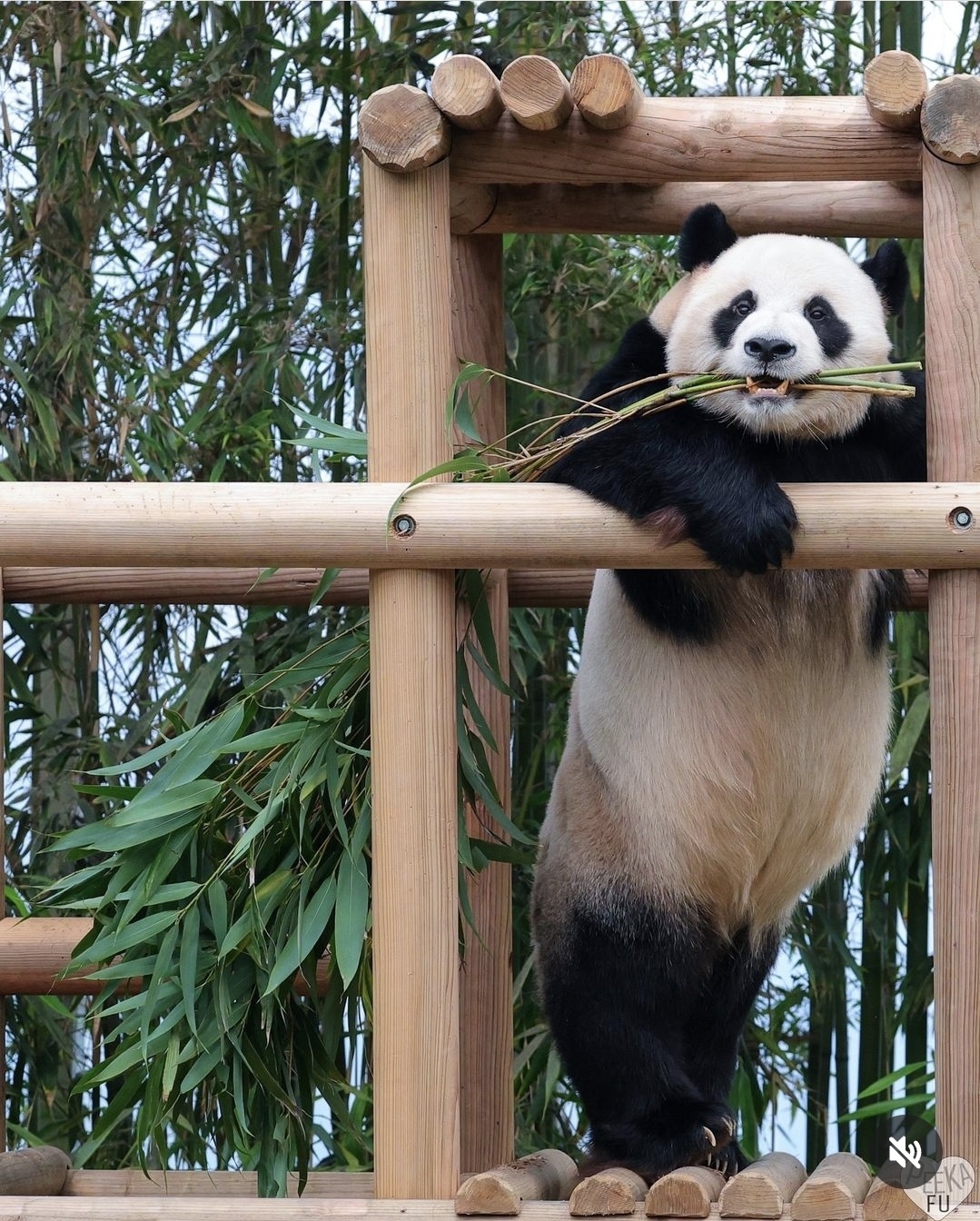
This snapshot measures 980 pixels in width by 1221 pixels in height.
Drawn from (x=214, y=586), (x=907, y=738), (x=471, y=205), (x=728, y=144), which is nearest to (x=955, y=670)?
(x=728, y=144)

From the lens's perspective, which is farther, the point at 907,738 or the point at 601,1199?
the point at 907,738

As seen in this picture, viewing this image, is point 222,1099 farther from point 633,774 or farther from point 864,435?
point 864,435

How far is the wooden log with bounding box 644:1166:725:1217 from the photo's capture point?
1969mm

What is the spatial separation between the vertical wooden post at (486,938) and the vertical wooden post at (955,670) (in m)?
0.88

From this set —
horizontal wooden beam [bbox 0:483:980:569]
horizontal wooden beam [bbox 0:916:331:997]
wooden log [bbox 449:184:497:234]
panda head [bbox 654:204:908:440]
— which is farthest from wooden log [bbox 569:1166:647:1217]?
wooden log [bbox 449:184:497:234]

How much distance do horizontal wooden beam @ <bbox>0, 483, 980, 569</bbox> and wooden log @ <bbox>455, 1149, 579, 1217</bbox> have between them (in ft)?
2.61

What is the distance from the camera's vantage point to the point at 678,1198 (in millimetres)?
1976

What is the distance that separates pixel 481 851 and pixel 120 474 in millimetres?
2065

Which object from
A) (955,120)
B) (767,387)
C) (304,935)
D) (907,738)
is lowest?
(304,935)

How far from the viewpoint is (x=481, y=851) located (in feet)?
8.27

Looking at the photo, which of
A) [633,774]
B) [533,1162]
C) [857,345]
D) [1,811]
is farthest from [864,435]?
[1,811]

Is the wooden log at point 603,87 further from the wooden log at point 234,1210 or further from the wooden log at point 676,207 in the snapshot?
the wooden log at point 234,1210

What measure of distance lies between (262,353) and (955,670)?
231 cm

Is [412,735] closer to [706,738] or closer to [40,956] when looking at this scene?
[706,738]
